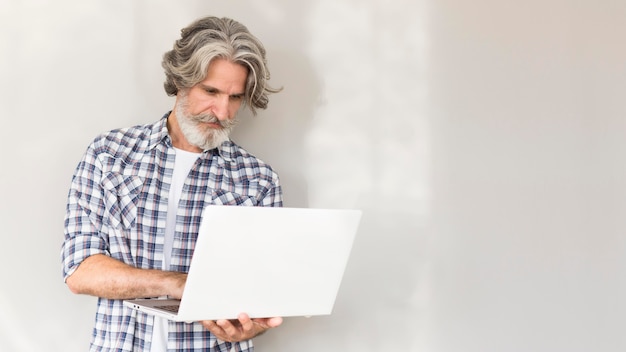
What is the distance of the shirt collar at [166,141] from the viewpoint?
2.05m

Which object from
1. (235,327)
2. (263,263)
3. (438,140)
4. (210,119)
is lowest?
(235,327)

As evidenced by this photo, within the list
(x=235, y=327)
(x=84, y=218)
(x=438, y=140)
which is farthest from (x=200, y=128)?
(x=438, y=140)

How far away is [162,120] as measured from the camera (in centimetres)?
209

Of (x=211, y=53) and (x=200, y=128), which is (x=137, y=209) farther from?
(x=211, y=53)

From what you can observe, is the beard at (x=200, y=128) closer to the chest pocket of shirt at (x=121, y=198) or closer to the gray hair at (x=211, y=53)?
the gray hair at (x=211, y=53)

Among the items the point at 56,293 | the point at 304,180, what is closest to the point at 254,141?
the point at 304,180

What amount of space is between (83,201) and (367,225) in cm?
88

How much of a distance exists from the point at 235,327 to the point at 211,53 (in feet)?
2.25

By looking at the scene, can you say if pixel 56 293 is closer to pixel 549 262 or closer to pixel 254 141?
pixel 254 141

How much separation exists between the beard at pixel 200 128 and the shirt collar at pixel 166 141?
0.05 m

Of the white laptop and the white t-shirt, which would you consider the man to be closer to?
the white t-shirt

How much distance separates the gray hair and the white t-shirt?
7.4 inches

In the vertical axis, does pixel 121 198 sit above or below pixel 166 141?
below

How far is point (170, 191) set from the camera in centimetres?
205
